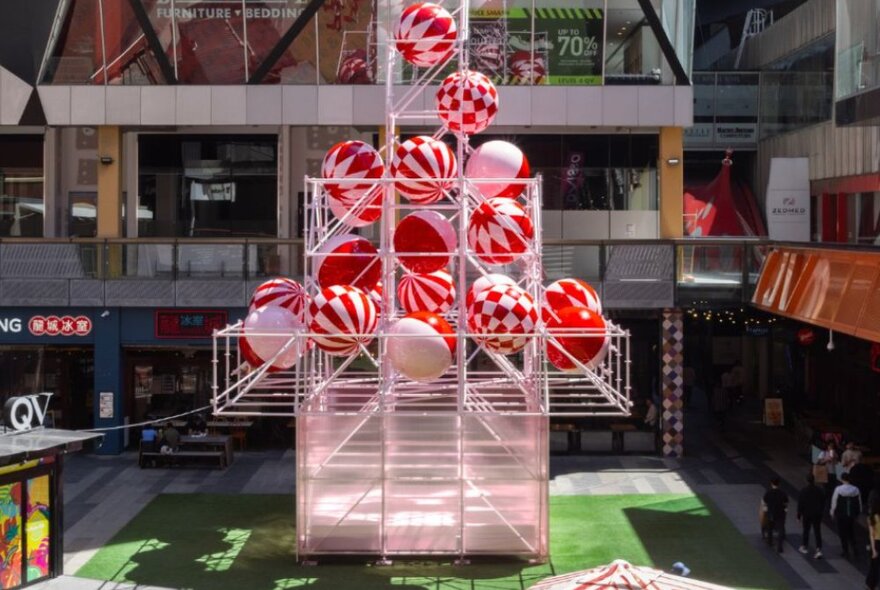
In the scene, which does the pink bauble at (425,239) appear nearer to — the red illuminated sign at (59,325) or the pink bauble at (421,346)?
the pink bauble at (421,346)

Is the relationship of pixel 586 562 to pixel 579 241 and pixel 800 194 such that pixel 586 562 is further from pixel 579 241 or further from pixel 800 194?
pixel 800 194

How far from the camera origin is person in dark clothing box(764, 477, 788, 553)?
2139 centimetres

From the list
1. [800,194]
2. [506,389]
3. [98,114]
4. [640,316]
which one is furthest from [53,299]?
[800,194]

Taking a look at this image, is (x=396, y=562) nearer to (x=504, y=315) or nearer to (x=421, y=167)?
(x=504, y=315)

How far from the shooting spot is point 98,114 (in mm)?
30922

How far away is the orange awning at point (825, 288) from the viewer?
20812 millimetres

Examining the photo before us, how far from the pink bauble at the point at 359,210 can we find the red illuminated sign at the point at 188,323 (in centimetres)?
1001

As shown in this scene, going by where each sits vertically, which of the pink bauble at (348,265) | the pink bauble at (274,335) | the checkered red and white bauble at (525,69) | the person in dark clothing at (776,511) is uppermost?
the checkered red and white bauble at (525,69)

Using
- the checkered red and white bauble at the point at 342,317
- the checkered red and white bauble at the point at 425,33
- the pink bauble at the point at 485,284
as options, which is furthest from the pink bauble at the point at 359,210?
the pink bauble at the point at 485,284

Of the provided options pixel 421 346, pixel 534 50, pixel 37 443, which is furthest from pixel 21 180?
pixel 421 346

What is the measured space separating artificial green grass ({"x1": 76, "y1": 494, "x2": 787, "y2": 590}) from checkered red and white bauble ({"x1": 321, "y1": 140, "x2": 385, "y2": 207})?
590cm

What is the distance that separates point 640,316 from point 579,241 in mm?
2647

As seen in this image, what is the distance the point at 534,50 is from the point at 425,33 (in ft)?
34.7

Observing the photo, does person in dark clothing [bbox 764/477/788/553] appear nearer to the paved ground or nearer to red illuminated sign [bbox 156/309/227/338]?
the paved ground
